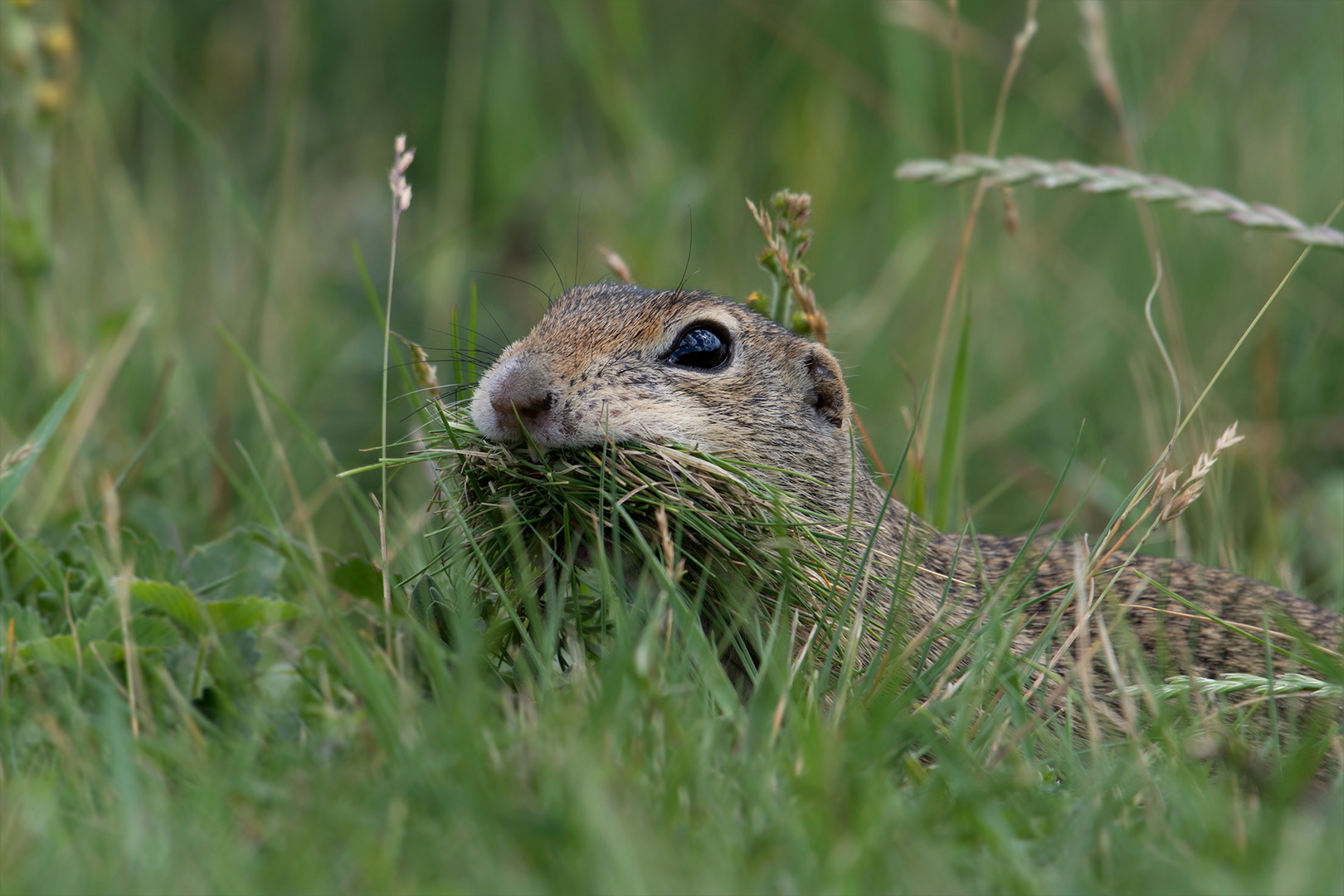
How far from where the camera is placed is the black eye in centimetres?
315

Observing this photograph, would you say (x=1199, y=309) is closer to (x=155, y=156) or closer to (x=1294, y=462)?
(x=1294, y=462)

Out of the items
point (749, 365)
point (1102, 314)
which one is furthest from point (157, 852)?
point (1102, 314)

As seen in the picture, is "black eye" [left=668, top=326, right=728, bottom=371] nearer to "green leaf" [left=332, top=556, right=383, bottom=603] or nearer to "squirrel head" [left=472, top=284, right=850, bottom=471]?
"squirrel head" [left=472, top=284, right=850, bottom=471]

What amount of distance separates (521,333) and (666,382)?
9.77 ft

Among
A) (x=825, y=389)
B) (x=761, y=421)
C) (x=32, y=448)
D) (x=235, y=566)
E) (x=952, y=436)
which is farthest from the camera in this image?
(x=952, y=436)

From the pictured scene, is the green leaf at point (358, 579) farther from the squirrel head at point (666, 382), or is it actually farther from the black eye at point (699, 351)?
the black eye at point (699, 351)

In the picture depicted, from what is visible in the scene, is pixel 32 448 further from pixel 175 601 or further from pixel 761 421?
pixel 761 421

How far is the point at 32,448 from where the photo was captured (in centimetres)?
287

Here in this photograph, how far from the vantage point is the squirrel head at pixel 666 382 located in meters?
2.67

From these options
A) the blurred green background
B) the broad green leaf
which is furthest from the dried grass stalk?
the broad green leaf

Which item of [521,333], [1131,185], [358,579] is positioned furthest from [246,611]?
[521,333]

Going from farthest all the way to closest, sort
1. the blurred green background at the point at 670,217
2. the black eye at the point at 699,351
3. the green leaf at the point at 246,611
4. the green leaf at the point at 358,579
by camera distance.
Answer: the blurred green background at the point at 670,217, the black eye at the point at 699,351, the green leaf at the point at 358,579, the green leaf at the point at 246,611

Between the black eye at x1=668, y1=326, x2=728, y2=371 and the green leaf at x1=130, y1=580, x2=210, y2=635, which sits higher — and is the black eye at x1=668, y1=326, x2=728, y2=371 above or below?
above

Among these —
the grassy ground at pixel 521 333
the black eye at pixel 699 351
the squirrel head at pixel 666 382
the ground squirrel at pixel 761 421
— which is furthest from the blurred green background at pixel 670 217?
the black eye at pixel 699 351
